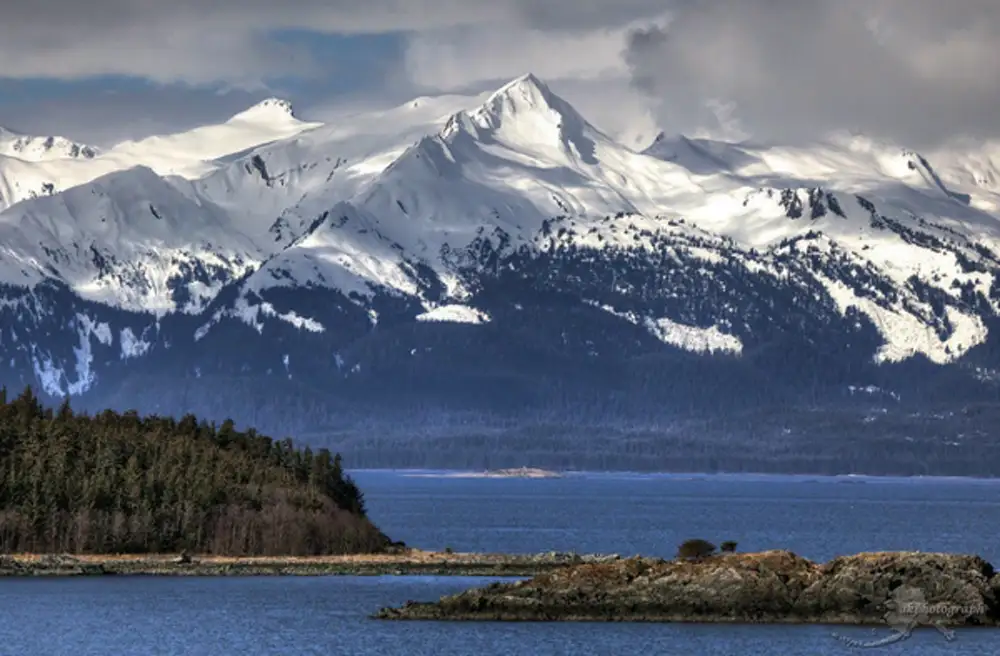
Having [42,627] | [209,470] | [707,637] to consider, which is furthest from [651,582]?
[209,470]

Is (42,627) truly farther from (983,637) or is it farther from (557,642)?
(983,637)

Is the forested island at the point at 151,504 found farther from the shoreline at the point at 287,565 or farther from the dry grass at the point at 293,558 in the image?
the shoreline at the point at 287,565

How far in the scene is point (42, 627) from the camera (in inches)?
5418

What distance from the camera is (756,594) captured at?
138 metres

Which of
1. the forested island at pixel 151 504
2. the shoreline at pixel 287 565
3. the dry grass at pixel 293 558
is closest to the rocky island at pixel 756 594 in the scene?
the shoreline at pixel 287 565

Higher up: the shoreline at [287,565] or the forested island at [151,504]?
the forested island at [151,504]

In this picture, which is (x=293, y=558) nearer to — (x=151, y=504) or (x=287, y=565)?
(x=287, y=565)

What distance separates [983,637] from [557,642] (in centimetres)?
2152

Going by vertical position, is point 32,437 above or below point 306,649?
above

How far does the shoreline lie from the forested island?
210cm

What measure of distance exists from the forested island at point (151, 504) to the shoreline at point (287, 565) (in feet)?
6.89

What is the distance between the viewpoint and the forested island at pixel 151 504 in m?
184

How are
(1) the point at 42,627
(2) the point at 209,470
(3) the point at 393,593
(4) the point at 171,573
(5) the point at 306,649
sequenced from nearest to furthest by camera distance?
(5) the point at 306,649 < (1) the point at 42,627 < (3) the point at 393,593 < (4) the point at 171,573 < (2) the point at 209,470

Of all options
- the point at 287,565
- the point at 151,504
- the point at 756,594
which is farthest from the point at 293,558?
the point at 756,594
